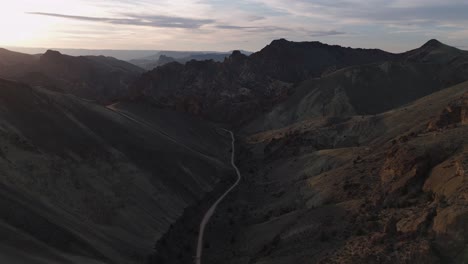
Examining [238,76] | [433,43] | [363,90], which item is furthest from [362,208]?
[433,43]

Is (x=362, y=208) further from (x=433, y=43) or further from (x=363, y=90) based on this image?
(x=433, y=43)

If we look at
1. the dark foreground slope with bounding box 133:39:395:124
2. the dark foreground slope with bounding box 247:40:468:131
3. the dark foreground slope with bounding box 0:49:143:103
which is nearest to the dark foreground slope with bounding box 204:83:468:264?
the dark foreground slope with bounding box 247:40:468:131

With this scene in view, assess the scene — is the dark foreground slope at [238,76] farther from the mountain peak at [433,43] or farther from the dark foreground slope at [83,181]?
the dark foreground slope at [83,181]

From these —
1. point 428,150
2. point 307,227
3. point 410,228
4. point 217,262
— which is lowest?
point 217,262

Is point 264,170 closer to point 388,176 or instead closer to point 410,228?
point 388,176

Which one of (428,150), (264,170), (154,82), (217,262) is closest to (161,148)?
(264,170)

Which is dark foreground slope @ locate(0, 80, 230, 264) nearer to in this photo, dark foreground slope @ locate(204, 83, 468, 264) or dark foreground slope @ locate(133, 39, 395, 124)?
dark foreground slope @ locate(204, 83, 468, 264)
